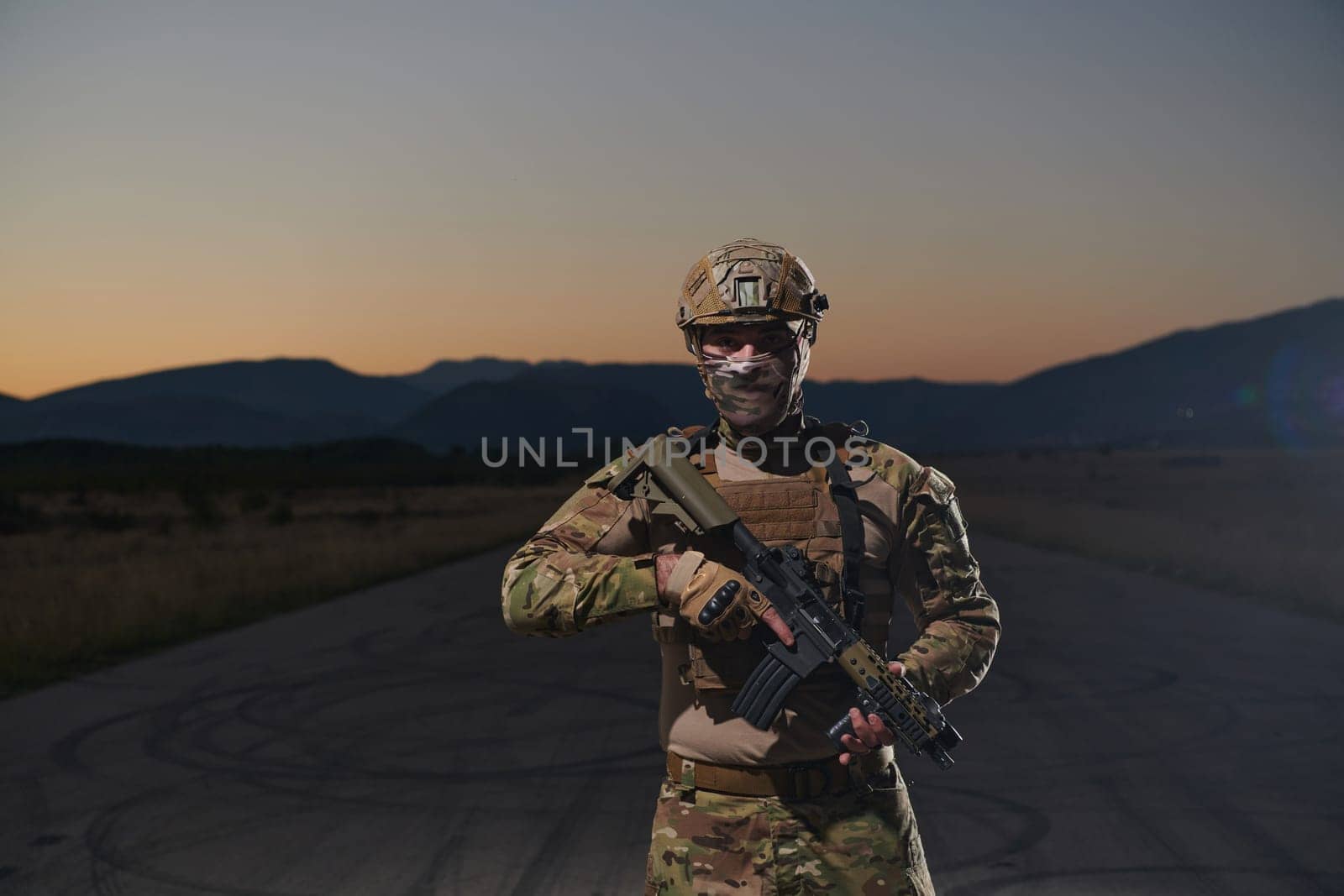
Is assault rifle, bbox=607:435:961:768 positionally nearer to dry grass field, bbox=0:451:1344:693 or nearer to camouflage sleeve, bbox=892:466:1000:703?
camouflage sleeve, bbox=892:466:1000:703

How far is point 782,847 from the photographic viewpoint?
10.9 feet

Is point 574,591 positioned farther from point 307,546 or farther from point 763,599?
point 307,546

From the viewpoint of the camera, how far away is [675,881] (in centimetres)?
337

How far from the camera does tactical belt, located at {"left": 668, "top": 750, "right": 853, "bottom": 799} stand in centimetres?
335

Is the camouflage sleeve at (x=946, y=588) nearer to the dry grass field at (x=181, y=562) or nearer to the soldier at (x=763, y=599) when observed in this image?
the soldier at (x=763, y=599)

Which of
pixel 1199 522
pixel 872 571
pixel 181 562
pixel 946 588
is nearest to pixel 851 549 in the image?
pixel 872 571

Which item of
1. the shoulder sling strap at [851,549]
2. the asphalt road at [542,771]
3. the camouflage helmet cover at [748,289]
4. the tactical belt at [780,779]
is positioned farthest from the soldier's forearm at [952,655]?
the asphalt road at [542,771]

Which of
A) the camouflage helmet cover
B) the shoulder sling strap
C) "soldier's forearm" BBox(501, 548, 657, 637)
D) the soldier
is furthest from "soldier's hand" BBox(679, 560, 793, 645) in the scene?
the camouflage helmet cover

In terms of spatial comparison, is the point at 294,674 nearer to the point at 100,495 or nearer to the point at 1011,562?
the point at 1011,562

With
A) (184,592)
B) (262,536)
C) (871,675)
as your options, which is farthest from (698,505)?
(262,536)

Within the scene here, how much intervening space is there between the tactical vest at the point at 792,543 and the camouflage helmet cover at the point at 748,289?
0.36m

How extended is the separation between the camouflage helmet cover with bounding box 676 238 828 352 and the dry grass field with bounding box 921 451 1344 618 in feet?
55.7

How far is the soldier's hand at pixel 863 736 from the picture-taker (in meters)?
3.17

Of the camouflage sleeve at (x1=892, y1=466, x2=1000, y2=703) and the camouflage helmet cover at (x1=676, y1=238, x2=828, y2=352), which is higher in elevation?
the camouflage helmet cover at (x1=676, y1=238, x2=828, y2=352)
